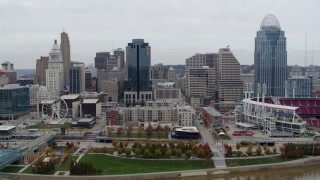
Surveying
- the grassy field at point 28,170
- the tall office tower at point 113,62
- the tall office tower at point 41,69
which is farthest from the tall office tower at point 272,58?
the grassy field at point 28,170

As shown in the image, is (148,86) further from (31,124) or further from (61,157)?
(61,157)

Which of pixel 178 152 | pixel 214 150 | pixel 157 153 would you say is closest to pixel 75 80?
pixel 214 150

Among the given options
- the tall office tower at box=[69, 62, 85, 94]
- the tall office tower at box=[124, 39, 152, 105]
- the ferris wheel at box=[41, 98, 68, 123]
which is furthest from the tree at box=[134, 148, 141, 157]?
the tall office tower at box=[69, 62, 85, 94]

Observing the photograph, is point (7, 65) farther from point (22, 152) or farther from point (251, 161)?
point (251, 161)

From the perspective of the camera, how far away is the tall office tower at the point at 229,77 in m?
56.1

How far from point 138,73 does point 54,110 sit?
1754 cm

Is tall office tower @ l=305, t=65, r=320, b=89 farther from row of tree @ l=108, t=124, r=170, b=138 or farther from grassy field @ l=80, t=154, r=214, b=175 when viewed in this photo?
grassy field @ l=80, t=154, r=214, b=175

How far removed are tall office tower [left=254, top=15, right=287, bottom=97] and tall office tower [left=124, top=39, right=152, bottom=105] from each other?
681 inches

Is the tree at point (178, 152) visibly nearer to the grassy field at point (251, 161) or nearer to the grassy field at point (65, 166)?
the grassy field at point (251, 161)

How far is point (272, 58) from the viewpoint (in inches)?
2571

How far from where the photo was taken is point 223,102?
173 ft

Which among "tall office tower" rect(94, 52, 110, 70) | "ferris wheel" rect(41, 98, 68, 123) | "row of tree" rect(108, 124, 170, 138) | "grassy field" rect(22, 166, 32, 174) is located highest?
"tall office tower" rect(94, 52, 110, 70)

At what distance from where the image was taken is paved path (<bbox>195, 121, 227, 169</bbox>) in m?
25.5

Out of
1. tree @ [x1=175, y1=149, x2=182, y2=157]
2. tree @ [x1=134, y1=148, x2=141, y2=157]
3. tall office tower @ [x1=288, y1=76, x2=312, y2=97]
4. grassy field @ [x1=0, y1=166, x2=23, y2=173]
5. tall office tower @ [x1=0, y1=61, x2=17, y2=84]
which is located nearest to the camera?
grassy field @ [x1=0, y1=166, x2=23, y2=173]
